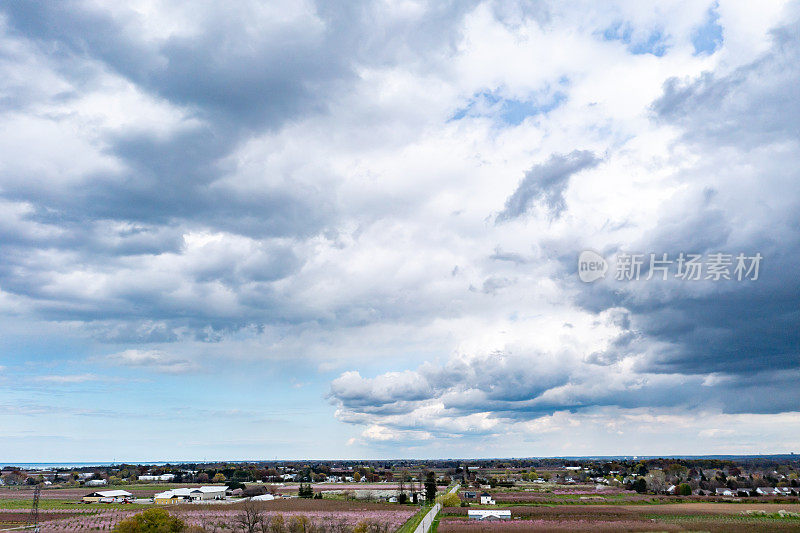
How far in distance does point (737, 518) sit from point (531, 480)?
4536 inches

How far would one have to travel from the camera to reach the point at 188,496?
5133 inches

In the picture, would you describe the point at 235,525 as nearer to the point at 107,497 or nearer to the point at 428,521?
the point at 428,521

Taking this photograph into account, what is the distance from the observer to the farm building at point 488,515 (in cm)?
9106

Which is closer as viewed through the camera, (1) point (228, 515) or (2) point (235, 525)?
(2) point (235, 525)

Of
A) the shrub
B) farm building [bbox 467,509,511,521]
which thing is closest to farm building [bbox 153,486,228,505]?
the shrub

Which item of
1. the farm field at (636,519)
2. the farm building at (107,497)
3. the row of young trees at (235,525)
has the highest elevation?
the row of young trees at (235,525)

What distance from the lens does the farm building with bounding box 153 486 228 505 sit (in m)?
126

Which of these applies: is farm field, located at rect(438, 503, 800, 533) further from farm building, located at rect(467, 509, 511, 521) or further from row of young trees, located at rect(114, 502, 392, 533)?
row of young trees, located at rect(114, 502, 392, 533)

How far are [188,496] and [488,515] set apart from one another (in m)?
72.5

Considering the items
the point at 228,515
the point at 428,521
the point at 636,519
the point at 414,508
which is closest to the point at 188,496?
the point at 228,515

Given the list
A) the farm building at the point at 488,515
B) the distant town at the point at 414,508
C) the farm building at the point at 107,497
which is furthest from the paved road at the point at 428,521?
the farm building at the point at 107,497

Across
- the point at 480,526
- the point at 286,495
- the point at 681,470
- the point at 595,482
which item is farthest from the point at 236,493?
the point at 681,470

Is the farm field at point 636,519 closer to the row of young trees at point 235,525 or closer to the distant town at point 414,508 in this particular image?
the distant town at point 414,508

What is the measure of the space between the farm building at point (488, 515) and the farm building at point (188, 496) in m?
67.0
